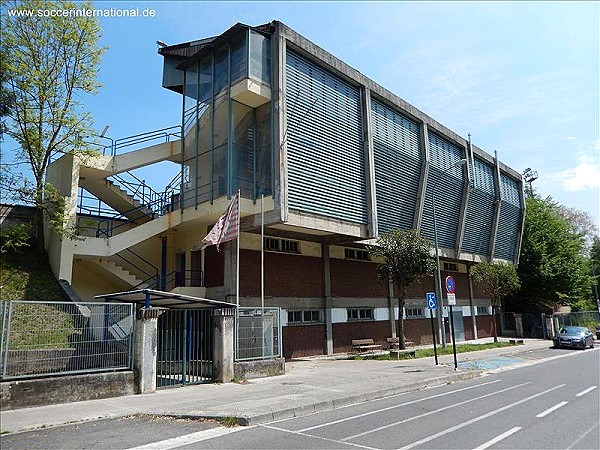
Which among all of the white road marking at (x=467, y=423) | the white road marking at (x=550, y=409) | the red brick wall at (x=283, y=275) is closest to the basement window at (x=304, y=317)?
the red brick wall at (x=283, y=275)

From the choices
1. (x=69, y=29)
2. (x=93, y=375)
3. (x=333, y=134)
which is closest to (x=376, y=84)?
(x=333, y=134)

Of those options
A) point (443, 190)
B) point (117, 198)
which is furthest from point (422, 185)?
point (117, 198)

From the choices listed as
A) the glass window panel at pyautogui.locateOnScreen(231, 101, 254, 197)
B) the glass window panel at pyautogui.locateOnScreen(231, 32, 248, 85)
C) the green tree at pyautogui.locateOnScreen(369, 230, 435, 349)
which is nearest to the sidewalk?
the green tree at pyautogui.locateOnScreen(369, 230, 435, 349)

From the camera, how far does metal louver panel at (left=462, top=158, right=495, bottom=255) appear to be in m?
34.0

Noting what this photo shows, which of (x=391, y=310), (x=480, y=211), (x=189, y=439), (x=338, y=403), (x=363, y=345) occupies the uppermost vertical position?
(x=480, y=211)

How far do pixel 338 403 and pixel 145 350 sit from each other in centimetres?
525

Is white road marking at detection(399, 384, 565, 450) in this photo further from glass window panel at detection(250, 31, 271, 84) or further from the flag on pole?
glass window panel at detection(250, 31, 271, 84)

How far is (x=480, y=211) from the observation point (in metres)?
35.2

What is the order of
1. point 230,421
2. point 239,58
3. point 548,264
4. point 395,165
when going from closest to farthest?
point 230,421 → point 239,58 → point 395,165 → point 548,264

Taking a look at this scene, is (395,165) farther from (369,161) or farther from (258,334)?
(258,334)

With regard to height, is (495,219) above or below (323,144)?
below

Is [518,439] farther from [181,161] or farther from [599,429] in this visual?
[181,161]

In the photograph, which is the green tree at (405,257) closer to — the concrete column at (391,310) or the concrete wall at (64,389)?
the concrete column at (391,310)

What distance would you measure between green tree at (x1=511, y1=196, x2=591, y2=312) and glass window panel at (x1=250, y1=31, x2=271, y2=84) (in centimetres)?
3162
